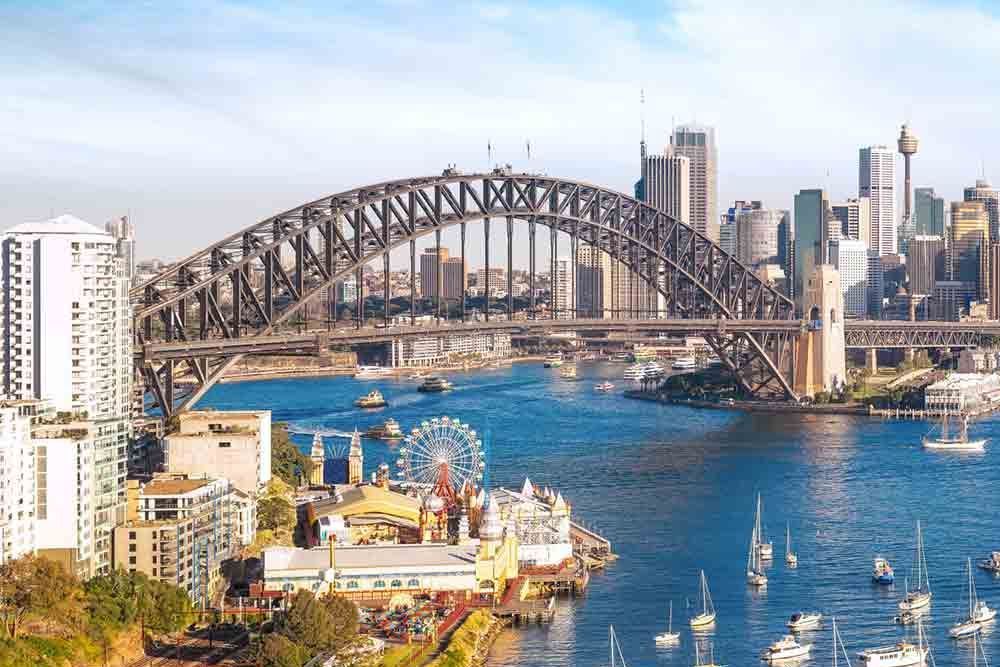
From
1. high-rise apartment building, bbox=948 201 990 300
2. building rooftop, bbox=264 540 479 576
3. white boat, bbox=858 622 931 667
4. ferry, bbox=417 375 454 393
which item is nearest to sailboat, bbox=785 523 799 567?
building rooftop, bbox=264 540 479 576

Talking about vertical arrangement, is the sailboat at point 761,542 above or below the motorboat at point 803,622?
above

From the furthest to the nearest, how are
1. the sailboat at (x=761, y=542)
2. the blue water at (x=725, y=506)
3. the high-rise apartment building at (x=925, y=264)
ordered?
the high-rise apartment building at (x=925, y=264) → the sailboat at (x=761, y=542) → the blue water at (x=725, y=506)

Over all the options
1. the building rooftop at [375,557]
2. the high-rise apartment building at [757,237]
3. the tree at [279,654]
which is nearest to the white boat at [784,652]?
the building rooftop at [375,557]

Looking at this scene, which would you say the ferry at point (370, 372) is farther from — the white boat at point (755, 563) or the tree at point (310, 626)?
the tree at point (310, 626)

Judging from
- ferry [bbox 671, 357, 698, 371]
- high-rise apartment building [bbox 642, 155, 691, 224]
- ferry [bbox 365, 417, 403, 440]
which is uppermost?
high-rise apartment building [bbox 642, 155, 691, 224]

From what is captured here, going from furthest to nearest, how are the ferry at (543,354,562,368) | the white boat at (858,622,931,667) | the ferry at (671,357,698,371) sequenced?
the ferry at (543,354,562,368) → the ferry at (671,357,698,371) → the white boat at (858,622,931,667)

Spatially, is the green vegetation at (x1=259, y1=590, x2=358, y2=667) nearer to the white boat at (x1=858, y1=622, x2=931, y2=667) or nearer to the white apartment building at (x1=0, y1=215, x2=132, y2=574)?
the white apartment building at (x1=0, y1=215, x2=132, y2=574)

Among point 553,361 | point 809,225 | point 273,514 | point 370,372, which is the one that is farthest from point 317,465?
point 809,225
